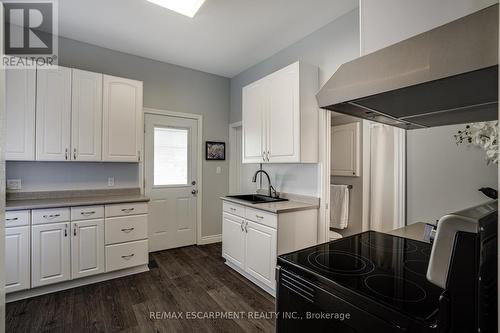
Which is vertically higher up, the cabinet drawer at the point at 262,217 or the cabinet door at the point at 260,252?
the cabinet drawer at the point at 262,217

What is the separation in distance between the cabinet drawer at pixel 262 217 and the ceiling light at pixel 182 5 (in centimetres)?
206

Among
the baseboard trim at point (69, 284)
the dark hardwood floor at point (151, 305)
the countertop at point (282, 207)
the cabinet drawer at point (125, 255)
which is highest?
the countertop at point (282, 207)

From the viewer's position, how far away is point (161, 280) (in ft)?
8.98

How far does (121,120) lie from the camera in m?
2.96

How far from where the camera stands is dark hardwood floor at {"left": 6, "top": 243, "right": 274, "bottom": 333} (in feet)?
6.44

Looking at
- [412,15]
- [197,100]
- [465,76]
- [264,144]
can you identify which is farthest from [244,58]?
[465,76]

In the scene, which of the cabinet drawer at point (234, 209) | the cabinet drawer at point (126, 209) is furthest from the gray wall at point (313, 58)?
the cabinet drawer at point (126, 209)

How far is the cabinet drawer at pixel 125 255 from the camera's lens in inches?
106

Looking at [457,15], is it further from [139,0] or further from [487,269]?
[139,0]

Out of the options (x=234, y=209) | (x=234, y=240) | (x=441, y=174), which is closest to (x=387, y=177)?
(x=441, y=174)

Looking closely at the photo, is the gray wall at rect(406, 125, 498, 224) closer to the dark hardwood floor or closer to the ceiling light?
the dark hardwood floor

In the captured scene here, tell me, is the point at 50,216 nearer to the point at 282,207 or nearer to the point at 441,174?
the point at 282,207

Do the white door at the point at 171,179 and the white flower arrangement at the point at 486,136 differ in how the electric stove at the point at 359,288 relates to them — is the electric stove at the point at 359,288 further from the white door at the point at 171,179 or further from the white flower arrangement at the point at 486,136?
the white door at the point at 171,179

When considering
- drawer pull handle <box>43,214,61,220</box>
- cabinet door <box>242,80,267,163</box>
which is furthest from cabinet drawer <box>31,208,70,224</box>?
cabinet door <box>242,80,267,163</box>
